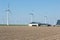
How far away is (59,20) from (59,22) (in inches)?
49.7

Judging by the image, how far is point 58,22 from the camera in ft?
429

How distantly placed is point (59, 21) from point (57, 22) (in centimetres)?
164

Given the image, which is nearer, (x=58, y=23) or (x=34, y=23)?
(x=58, y=23)

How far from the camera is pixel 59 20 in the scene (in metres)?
131

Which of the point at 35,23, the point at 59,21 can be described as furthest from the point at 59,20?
the point at 35,23

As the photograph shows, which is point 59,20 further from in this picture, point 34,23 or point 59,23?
point 34,23

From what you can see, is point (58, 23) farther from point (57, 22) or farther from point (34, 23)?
point (34, 23)

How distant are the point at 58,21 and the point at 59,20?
3.22ft

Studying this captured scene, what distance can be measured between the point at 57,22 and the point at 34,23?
2109 centimetres

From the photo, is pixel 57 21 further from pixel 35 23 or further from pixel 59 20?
pixel 35 23

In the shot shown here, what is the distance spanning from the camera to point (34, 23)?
484ft

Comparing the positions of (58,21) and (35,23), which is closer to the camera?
(58,21)

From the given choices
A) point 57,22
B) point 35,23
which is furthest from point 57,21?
point 35,23

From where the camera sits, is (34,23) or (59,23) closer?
(59,23)
